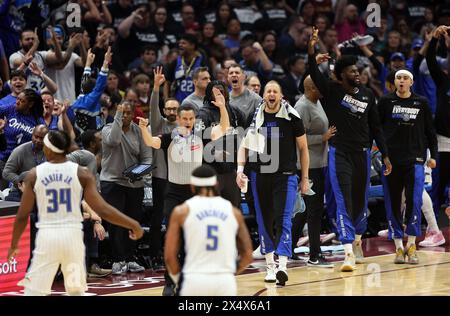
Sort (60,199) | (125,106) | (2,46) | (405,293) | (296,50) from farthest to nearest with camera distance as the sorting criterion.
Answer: (296,50), (2,46), (125,106), (405,293), (60,199)

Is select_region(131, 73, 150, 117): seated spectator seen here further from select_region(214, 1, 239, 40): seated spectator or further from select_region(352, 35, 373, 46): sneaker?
select_region(214, 1, 239, 40): seated spectator

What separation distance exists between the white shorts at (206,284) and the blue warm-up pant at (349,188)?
14.6 feet

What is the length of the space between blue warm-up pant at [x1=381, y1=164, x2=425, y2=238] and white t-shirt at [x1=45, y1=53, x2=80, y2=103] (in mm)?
4844

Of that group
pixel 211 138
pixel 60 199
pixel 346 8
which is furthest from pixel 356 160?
pixel 346 8

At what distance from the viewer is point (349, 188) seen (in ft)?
39.5

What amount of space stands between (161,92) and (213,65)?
110 inches

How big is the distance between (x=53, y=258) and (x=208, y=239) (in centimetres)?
155

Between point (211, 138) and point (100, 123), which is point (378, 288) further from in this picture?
point (100, 123)

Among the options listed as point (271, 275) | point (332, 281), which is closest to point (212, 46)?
point (271, 275)

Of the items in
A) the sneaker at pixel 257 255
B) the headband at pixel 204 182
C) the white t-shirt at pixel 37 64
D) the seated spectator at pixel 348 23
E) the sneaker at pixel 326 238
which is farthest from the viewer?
the seated spectator at pixel 348 23

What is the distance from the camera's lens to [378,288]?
35.5ft

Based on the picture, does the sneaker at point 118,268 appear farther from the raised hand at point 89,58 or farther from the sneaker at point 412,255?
the sneaker at point 412,255

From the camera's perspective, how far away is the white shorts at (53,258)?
28.0 ft

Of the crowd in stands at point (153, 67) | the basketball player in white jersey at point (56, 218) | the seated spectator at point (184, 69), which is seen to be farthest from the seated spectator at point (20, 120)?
the basketball player in white jersey at point (56, 218)
